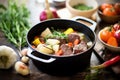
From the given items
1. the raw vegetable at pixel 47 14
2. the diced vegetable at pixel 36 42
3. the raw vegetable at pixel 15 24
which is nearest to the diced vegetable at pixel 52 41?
the diced vegetable at pixel 36 42

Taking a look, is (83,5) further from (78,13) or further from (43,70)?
(43,70)

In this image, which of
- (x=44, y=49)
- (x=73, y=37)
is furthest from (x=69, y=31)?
(x=44, y=49)

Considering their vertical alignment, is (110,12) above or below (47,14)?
below

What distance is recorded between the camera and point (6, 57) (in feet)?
3.46

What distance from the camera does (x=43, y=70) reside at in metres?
1.06

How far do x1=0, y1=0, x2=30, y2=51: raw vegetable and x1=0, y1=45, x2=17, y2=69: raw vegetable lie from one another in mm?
112

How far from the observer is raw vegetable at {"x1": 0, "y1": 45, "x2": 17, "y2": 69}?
105cm

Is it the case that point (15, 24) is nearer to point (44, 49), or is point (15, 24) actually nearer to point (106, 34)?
point (44, 49)

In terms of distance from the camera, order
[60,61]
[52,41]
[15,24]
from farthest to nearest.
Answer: [15,24]
[52,41]
[60,61]

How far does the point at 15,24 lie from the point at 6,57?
265 millimetres

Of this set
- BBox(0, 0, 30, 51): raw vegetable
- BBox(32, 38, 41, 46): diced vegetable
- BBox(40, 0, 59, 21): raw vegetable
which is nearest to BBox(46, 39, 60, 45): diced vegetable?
BBox(32, 38, 41, 46): diced vegetable

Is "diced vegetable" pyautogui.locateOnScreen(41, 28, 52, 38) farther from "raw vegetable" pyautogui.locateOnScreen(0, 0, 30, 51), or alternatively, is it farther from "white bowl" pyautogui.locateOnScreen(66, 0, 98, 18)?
"white bowl" pyautogui.locateOnScreen(66, 0, 98, 18)

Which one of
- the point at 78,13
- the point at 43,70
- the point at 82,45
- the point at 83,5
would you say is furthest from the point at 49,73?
the point at 83,5

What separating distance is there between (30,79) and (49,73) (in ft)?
0.24
